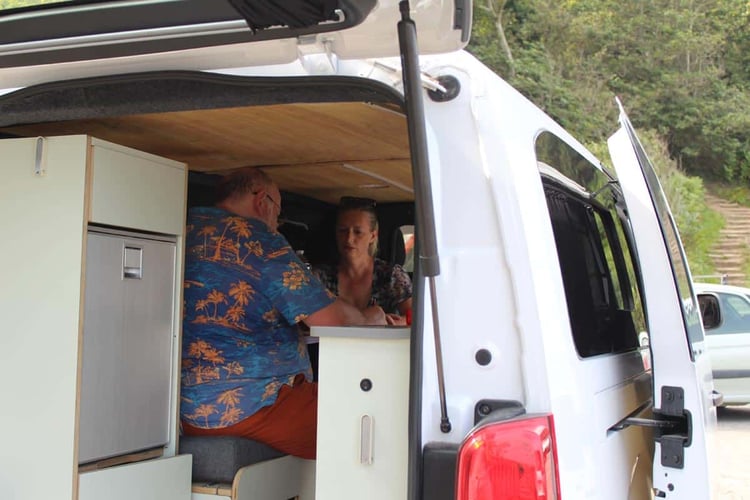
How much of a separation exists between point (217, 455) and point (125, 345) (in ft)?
1.83

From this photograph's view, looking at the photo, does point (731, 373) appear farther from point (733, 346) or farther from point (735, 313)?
point (735, 313)

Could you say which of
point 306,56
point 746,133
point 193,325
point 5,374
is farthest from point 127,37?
point 746,133

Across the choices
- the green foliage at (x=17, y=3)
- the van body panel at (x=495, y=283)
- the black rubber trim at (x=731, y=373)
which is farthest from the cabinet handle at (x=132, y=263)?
the black rubber trim at (x=731, y=373)

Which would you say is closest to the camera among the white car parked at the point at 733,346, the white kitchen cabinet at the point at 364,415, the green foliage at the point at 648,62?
the white kitchen cabinet at the point at 364,415

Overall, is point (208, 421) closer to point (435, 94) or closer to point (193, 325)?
point (193, 325)

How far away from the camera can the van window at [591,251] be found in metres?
2.09

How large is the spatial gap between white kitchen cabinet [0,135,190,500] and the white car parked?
785cm

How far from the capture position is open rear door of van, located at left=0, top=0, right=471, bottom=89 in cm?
147

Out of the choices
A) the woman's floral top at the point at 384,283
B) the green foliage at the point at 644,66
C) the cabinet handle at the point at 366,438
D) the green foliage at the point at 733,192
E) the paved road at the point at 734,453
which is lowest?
the paved road at the point at 734,453

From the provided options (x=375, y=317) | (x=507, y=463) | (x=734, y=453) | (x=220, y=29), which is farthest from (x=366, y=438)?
(x=734, y=453)

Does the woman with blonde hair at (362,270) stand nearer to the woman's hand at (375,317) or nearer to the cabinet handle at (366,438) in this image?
the woman's hand at (375,317)

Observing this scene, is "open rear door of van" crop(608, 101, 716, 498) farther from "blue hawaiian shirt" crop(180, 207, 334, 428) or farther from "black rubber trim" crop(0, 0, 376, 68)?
"blue hawaiian shirt" crop(180, 207, 334, 428)

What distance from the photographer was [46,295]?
2.23 meters

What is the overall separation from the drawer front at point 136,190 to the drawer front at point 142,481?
2.25 ft
